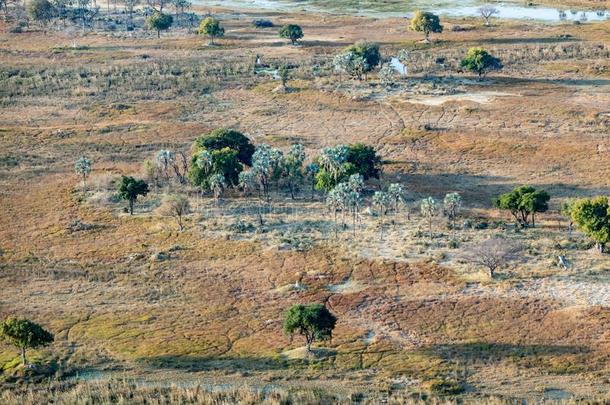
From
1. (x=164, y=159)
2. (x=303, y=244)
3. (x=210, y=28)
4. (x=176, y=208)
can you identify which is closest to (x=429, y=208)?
(x=303, y=244)

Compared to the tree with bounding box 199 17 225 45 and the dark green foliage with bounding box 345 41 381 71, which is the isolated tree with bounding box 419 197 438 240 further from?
the tree with bounding box 199 17 225 45

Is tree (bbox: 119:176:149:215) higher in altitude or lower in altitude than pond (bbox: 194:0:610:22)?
lower

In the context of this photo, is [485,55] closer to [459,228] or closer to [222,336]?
[459,228]

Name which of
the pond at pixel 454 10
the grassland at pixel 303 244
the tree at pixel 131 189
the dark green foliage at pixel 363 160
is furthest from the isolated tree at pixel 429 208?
the pond at pixel 454 10

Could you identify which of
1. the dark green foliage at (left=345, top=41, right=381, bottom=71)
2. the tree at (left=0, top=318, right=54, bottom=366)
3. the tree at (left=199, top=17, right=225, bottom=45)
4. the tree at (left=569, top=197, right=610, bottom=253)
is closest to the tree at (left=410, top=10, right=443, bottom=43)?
the dark green foliage at (left=345, top=41, right=381, bottom=71)

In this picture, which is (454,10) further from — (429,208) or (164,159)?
(429,208)

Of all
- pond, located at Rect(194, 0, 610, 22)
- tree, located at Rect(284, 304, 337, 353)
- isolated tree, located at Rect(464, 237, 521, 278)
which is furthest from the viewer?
pond, located at Rect(194, 0, 610, 22)

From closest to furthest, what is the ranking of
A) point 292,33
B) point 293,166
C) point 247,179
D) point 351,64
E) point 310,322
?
point 310,322 → point 247,179 → point 293,166 → point 351,64 → point 292,33

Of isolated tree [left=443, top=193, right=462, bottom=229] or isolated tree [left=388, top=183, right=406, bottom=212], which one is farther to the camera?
isolated tree [left=388, top=183, right=406, bottom=212]
